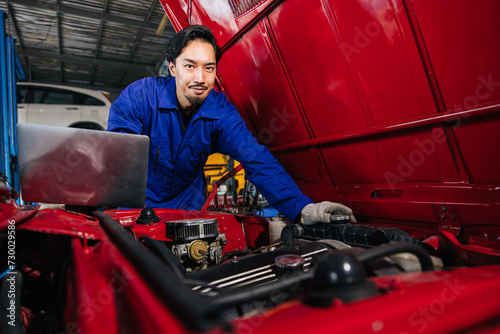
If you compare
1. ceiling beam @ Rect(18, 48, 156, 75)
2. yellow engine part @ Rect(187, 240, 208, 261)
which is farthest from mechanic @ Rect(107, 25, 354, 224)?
ceiling beam @ Rect(18, 48, 156, 75)

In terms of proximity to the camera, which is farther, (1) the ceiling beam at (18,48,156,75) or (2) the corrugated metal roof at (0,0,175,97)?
(1) the ceiling beam at (18,48,156,75)

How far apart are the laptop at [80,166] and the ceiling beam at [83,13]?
5927 mm

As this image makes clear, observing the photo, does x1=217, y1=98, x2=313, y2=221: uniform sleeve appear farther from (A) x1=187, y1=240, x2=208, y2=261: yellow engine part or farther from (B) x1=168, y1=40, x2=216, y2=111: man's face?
(A) x1=187, y1=240, x2=208, y2=261: yellow engine part

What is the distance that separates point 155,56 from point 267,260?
833 centimetres

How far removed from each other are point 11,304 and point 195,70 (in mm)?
1375

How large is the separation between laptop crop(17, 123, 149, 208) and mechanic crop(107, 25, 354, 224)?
0.67m

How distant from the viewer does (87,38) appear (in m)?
6.84

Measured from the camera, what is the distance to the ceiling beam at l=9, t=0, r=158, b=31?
16.9ft

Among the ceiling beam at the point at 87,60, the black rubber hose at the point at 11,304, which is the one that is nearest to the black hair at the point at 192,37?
the black rubber hose at the point at 11,304

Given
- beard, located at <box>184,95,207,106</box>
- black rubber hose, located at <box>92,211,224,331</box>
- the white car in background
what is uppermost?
the white car in background

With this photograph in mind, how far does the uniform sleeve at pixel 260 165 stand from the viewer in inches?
58.3

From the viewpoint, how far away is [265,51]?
4.99 feet

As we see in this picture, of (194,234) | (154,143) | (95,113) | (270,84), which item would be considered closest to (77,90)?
(95,113)

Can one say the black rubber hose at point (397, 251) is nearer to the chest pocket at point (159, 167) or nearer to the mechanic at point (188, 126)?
the mechanic at point (188, 126)
